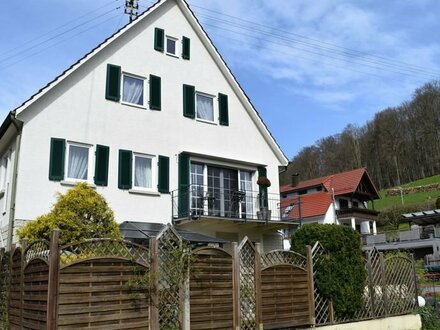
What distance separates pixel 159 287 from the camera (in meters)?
8.07

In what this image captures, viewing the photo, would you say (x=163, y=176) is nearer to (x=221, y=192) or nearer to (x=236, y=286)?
(x=221, y=192)

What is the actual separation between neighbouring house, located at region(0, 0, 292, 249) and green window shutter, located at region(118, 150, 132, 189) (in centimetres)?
3

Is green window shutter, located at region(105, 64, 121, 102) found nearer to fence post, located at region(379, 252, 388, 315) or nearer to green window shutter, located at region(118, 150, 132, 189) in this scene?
green window shutter, located at region(118, 150, 132, 189)

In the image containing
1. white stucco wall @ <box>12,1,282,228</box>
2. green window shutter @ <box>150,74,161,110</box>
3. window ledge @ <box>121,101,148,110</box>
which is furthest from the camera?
green window shutter @ <box>150,74,161,110</box>

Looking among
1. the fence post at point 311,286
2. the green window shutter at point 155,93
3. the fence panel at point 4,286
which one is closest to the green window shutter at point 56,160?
the green window shutter at point 155,93

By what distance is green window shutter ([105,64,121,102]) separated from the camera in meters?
16.3

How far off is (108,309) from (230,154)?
12.5 m

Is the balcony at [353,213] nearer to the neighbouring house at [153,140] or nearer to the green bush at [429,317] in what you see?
the neighbouring house at [153,140]

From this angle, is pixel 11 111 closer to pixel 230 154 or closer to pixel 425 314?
pixel 230 154

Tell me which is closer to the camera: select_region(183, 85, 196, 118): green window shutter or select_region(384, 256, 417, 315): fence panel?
select_region(384, 256, 417, 315): fence panel

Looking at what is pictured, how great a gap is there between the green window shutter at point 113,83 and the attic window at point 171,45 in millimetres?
2804

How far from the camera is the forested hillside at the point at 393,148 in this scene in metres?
71.4

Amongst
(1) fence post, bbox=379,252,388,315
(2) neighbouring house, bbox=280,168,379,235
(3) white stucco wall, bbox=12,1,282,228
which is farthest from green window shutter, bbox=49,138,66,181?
(2) neighbouring house, bbox=280,168,379,235

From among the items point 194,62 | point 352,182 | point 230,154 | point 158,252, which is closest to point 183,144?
point 230,154
